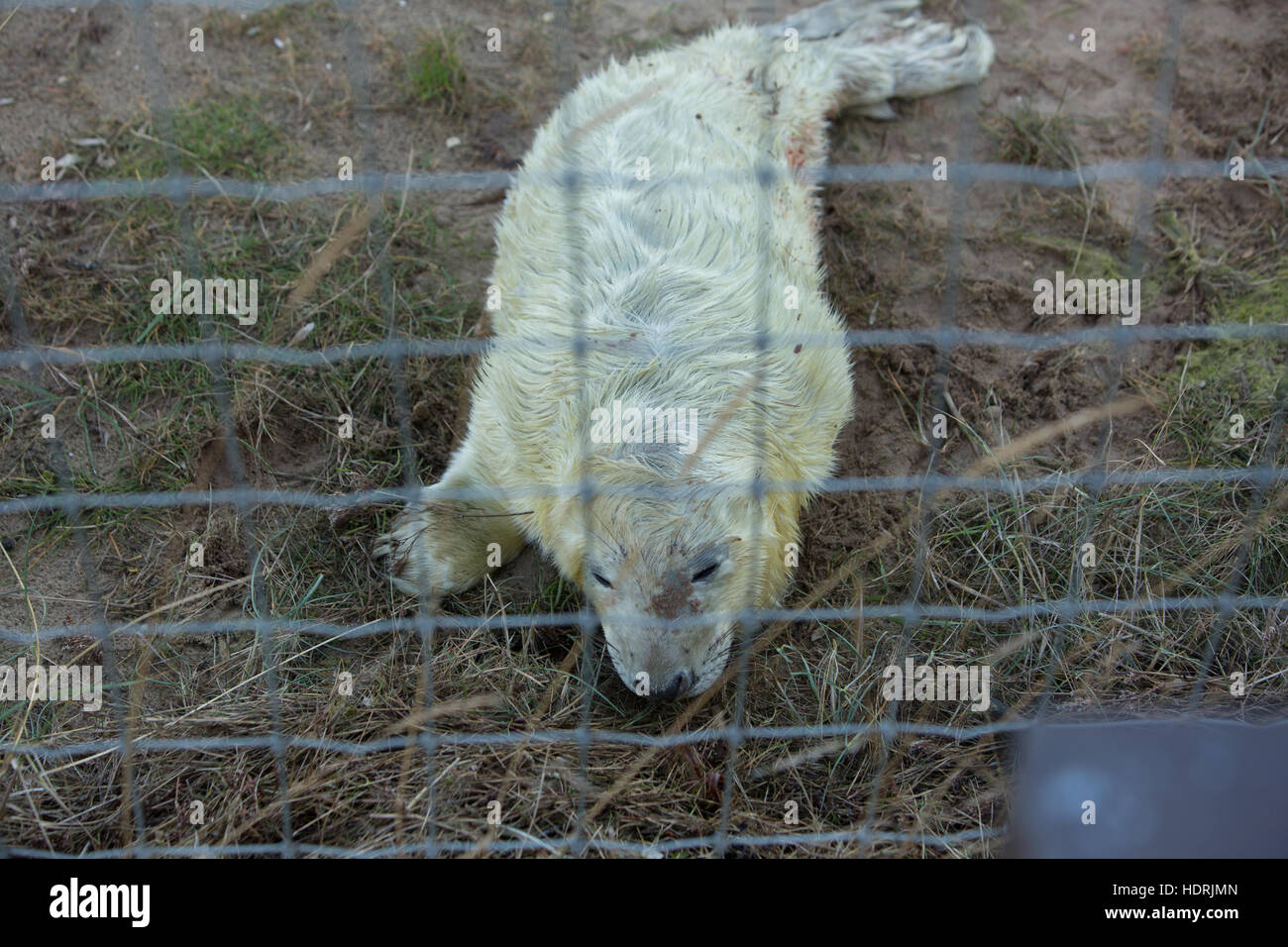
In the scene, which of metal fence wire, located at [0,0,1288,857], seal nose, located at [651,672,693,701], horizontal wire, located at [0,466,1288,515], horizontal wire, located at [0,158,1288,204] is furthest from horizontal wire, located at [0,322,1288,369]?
seal nose, located at [651,672,693,701]

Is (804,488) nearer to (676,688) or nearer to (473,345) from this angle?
(676,688)

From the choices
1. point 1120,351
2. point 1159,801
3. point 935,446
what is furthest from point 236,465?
point 1120,351

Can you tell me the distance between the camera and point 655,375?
371cm

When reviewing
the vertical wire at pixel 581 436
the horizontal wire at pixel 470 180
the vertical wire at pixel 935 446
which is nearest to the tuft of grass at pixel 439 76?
the horizontal wire at pixel 470 180

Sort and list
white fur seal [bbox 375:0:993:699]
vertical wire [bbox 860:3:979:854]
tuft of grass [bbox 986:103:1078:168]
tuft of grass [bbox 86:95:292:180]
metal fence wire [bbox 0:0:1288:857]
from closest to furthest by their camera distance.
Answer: metal fence wire [bbox 0:0:1288:857]
vertical wire [bbox 860:3:979:854]
white fur seal [bbox 375:0:993:699]
tuft of grass [bbox 86:95:292:180]
tuft of grass [bbox 986:103:1078:168]

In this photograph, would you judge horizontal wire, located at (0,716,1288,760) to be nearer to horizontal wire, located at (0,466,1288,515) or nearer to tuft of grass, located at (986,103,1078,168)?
horizontal wire, located at (0,466,1288,515)

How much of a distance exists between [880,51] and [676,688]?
3818 millimetres

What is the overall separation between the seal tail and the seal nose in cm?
330

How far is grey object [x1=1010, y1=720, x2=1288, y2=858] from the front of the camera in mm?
2412

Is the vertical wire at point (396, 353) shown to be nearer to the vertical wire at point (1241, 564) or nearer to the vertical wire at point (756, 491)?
the vertical wire at point (756, 491)

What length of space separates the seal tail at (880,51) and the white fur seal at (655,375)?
658 millimetres

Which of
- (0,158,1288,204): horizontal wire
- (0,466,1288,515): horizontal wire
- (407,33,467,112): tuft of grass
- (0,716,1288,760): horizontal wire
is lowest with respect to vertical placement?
(0,716,1288,760): horizontal wire

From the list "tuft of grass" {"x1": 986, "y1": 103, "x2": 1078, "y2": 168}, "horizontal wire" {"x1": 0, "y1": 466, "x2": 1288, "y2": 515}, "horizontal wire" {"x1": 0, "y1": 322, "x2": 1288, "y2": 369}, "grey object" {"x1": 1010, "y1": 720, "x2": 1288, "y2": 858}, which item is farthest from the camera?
"tuft of grass" {"x1": 986, "y1": 103, "x2": 1078, "y2": 168}

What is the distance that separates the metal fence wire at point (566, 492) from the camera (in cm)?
327
